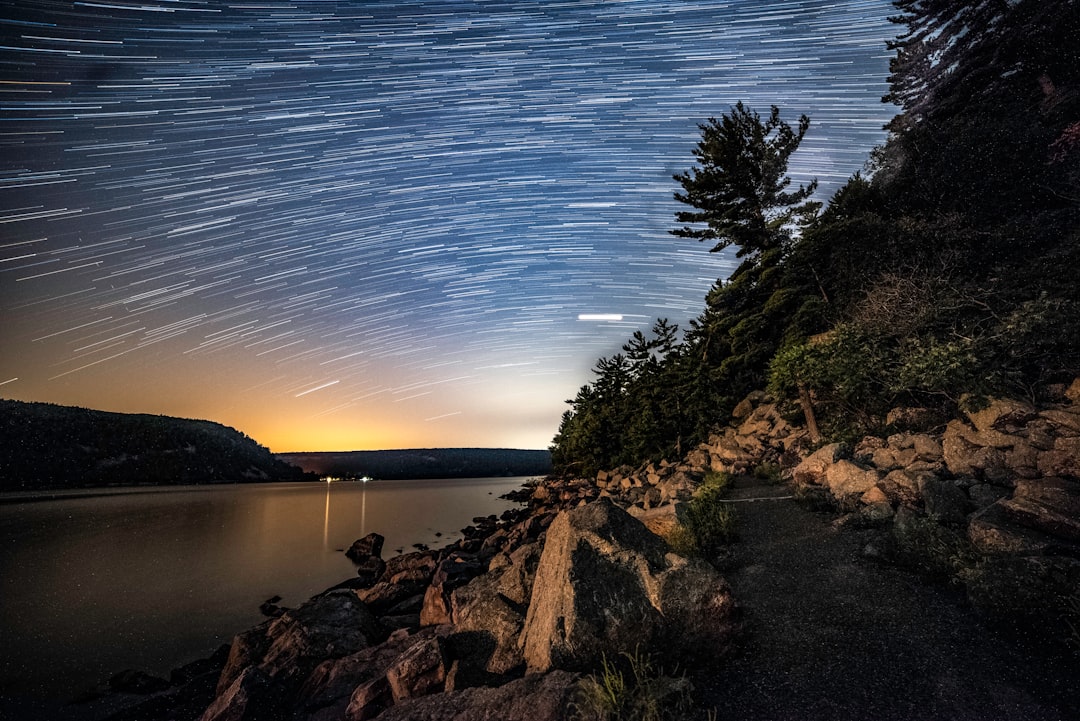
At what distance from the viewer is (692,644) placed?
5.39m

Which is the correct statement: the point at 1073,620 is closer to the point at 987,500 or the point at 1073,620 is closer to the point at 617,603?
the point at 987,500

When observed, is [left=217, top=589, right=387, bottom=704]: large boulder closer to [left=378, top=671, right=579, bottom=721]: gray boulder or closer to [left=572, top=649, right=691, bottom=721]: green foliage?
[left=378, top=671, right=579, bottom=721]: gray boulder

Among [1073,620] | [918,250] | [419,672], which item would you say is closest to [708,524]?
[1073,620]

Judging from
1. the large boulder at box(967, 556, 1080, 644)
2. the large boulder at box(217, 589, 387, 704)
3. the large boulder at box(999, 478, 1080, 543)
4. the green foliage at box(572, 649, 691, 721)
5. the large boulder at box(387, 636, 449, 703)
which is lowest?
the large boulder at box(217, 589, 387, 704)

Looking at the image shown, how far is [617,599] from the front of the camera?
18.4 feet

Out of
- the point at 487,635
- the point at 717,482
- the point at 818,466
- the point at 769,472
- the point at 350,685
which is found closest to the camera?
the point at 487,635

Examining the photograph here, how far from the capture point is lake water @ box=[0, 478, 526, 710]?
1234cm

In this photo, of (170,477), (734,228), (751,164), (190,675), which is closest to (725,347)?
(734,228)

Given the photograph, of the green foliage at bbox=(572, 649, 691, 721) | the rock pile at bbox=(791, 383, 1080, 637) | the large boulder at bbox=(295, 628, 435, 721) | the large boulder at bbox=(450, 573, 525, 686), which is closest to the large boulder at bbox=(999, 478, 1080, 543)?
the rock pile at bbox=(791, 383, 1080, 637)

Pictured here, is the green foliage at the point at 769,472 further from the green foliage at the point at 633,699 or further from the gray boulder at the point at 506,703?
the gray boulder at the point at 506,703

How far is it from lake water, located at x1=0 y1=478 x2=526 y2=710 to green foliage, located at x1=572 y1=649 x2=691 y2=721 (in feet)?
45.3

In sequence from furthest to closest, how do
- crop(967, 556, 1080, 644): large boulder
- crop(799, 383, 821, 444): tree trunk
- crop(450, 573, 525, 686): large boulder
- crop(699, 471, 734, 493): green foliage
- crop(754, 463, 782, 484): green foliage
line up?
crop(799, 383, 821, 444): tree trunk → crop(754, 463, 782, 484): green foliage → crop(699, 471, 734, 493): green foliage → crop(450, 573, 525, 686): large boulder → crop(967, 556, 1080, 644): large boulder

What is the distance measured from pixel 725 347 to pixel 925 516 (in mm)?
25524

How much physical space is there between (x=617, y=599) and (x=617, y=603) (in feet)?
0.17
